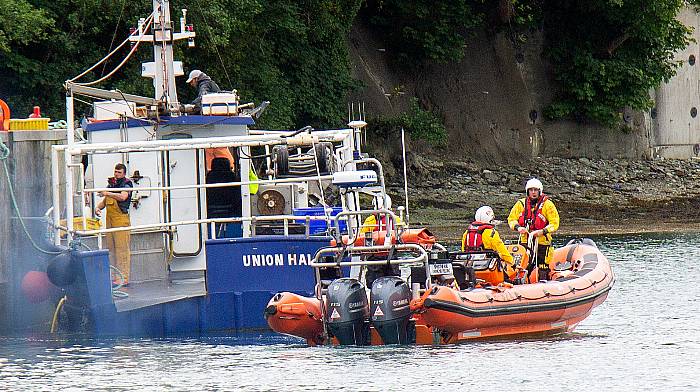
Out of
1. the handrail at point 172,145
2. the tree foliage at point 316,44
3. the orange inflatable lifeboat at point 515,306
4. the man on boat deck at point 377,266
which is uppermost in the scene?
the tree foliage at point 316,44

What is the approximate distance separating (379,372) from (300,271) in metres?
2.42

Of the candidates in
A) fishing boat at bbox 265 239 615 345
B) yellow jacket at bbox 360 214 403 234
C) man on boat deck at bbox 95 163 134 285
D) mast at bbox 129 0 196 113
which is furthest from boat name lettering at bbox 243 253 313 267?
mast at bbox 129 0 196 113

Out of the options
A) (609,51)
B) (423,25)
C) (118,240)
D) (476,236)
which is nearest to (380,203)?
(476,236)

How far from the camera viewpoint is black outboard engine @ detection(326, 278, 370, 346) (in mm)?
15656

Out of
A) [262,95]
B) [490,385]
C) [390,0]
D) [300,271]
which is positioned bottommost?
[490,385]

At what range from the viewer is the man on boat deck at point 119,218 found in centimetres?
1788

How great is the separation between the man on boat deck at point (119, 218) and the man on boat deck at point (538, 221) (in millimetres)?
4664

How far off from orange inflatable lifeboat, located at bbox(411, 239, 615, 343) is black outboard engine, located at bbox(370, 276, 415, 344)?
0.20 metres

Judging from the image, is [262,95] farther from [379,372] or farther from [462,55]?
[379,372]

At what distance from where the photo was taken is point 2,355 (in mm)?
16625

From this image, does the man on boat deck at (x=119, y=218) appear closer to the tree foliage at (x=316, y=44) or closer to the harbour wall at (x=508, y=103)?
the tree foliage at (x=316, y=44)

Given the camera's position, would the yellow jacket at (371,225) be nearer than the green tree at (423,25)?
Yes

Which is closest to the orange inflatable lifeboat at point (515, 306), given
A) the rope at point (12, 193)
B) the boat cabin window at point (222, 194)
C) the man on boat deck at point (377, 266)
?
the man on boat deck at point (377, 266)

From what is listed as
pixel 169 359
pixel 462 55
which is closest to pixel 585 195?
pixel 462 55
